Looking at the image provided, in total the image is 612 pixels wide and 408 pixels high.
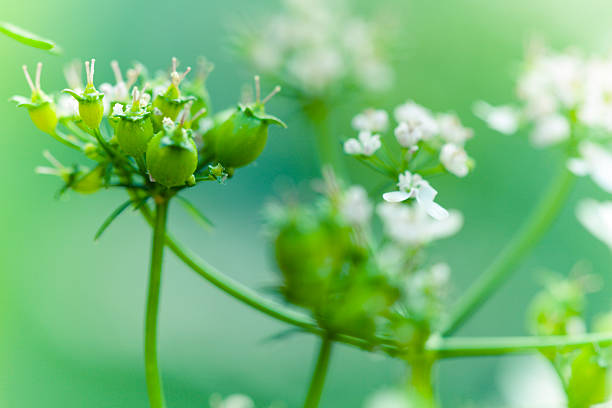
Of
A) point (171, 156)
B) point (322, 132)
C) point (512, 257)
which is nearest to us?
point (171, 156)

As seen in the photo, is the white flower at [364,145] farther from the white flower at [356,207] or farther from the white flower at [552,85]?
the white flower at [552,85]

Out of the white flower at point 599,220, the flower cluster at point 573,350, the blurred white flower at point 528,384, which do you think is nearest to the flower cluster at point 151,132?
the flower cluster at point 573,350

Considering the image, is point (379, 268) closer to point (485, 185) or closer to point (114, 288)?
point (485, 185)

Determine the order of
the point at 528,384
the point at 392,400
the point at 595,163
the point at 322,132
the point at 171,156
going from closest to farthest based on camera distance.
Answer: the point at 392,400 → the point at 171,156 → the point at 595,163 → the point at 322,132 → the point at 528,384

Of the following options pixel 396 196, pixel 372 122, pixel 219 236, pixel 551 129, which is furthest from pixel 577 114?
pixel 219 236

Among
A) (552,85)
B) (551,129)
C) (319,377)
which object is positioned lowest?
(319,377)

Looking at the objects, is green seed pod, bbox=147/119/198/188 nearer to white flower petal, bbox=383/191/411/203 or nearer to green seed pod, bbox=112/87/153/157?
green seed pod, bbox=112/87/153/157

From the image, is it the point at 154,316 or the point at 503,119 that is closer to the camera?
the point at 154,316

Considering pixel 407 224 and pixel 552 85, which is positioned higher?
pixel 552 85

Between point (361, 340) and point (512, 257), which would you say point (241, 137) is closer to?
point (361, 340)
